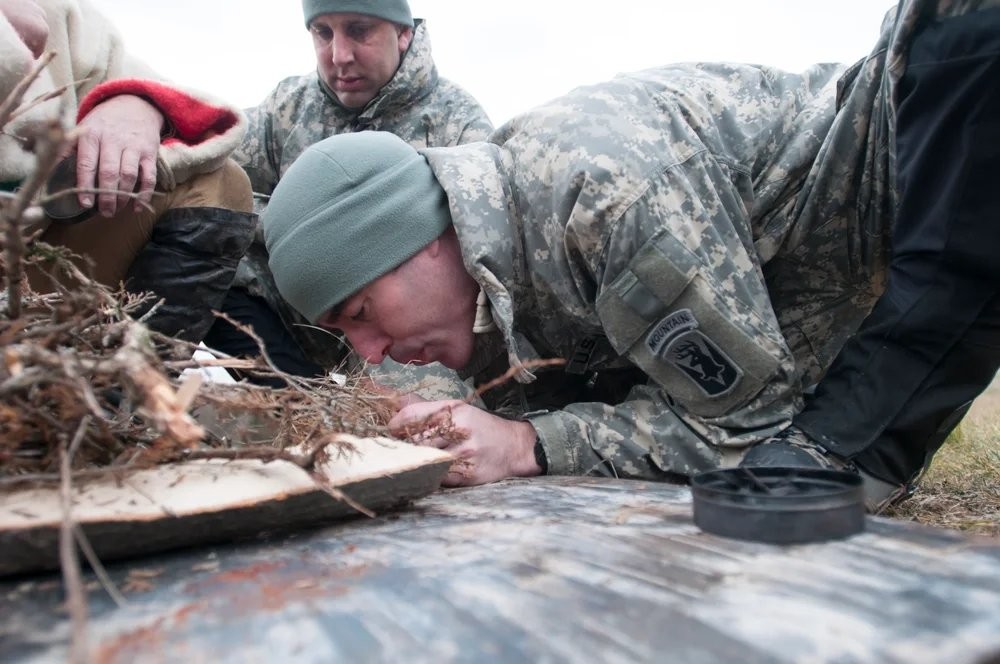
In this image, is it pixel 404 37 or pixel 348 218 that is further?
pixel 404 37

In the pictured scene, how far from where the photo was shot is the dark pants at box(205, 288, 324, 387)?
2814mm

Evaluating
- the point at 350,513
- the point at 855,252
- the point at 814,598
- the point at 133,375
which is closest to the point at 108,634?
the point at 133,375

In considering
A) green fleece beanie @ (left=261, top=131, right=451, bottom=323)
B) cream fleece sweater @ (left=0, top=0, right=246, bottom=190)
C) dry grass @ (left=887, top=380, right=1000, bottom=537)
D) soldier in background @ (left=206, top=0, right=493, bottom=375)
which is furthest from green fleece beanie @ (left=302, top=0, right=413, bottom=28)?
dry grass @ (left=887, top=380, right=1000, bottom=537)

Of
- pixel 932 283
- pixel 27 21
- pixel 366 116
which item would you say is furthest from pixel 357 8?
pixel 932 283

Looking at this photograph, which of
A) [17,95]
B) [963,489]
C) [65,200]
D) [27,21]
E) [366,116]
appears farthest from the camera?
[366,116]

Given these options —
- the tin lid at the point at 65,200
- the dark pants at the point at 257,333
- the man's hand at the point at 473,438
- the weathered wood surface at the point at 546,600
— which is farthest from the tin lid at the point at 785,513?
the dark pants at the point at 257,333

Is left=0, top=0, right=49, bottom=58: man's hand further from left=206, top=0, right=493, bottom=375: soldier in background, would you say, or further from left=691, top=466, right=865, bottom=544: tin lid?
left=206, top=0, right=493, bottom=375: soldier in background

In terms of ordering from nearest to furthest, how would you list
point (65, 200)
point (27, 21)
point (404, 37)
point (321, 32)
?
point (27, 21)
point (65, 200)
point (321, 32)
point (404, 37)

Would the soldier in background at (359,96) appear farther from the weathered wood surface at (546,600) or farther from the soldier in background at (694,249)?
the weathered wood surface at (546,600)

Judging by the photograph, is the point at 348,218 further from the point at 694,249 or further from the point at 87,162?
the point at 694,249

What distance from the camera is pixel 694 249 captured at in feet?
6.04

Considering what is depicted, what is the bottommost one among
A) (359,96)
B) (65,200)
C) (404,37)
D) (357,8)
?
(65,200)

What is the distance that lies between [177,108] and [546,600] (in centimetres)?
180

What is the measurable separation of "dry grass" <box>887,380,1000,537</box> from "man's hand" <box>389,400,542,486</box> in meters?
0.83
